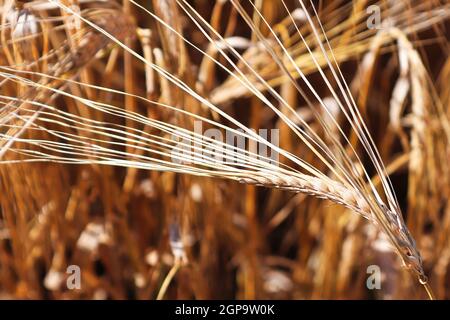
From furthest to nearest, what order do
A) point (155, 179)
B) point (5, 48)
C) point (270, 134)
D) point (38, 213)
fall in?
point (270, 134) → point (155, 179) → point (38, 213) → point (5, 48)

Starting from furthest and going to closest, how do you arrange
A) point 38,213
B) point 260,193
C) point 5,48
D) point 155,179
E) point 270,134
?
point 260,193 < point 270,134 < point 155,179 < point 38,213 < point 5,48

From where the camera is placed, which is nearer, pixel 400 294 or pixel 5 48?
pixel 5 48

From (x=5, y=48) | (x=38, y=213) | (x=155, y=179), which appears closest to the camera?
(x=5, y=48)

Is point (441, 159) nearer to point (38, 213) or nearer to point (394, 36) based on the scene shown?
point (394, 36)

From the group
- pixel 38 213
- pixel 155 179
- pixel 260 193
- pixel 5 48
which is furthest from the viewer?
pixel 260 193

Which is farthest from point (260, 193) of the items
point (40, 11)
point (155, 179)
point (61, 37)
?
point (40, 11)

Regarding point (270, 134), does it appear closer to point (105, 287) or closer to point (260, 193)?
point (260, 193)
